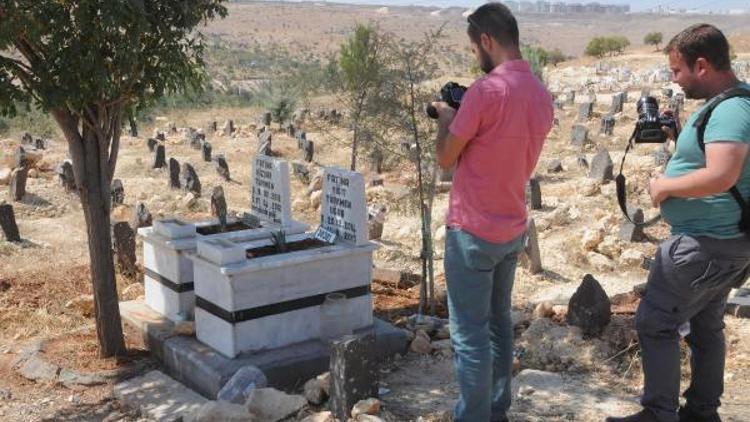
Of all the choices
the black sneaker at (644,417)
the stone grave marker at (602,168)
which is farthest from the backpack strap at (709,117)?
the stone grave marker at (602,168)

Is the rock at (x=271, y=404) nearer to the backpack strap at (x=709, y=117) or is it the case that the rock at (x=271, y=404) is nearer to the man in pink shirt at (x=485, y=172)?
the man in pink shirt at (x=485, y=172)

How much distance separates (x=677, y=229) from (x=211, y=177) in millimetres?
13148

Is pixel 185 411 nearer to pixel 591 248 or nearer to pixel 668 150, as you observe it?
pixel 591 248

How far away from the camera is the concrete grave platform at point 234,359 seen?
204 inches

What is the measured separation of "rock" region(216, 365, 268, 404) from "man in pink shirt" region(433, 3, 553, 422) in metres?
1.62

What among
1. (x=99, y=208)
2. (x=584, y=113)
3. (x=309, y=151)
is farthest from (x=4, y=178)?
(x=584, y=113)

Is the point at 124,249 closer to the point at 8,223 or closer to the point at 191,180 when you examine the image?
the point at 8,223

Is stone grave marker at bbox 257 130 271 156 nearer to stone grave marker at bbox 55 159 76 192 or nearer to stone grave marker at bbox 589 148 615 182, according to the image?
stone grave marker at bbox 55 159 76 192

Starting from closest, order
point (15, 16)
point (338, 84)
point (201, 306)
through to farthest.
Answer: point (15, 16), point (201, 306), point (338, 84)

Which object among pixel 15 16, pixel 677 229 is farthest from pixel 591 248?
pixel 15 16

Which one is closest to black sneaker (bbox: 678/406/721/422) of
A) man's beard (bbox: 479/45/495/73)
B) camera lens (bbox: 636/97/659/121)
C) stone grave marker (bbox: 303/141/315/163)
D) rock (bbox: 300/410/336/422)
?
camera lens (bbox: 636/97/659/121)

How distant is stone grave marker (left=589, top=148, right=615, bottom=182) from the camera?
43.7 feet

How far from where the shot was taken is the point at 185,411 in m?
4.98

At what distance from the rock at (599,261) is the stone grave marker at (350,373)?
503cm
